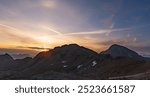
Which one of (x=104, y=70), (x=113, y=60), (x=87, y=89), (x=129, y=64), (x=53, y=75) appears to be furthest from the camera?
(x=113, y=60)

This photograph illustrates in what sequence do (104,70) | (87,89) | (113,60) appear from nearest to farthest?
(87,89)
(104,70)
(113,60)

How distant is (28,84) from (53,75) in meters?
105

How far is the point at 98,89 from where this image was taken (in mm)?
12805

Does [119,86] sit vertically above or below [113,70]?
above

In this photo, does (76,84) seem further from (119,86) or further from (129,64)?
(129,64)

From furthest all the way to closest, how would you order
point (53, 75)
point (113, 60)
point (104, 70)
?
1. point (113, 60)
2. point (104, 70)
3. point (53, 75)

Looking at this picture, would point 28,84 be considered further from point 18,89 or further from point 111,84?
point 111,84

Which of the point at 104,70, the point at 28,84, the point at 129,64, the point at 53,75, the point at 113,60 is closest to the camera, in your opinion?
the point at 28,84

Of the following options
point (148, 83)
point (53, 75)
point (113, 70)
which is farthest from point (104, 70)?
point (148, 83)

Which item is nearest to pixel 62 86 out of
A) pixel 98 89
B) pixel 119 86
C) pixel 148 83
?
pixel 98 89

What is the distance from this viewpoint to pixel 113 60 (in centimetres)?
18888

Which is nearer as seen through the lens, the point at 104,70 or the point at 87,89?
the point at 87,89

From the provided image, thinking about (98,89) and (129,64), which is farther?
(129,64)

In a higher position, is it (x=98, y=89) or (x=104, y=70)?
(x=98, y=89)
